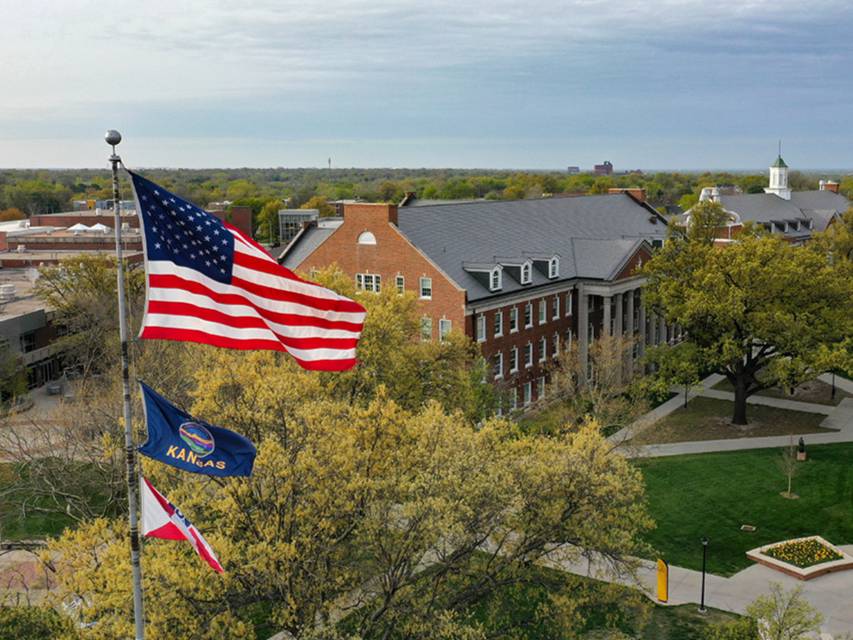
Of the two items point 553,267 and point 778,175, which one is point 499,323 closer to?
point 553,267

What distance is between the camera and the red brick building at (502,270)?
182 feet

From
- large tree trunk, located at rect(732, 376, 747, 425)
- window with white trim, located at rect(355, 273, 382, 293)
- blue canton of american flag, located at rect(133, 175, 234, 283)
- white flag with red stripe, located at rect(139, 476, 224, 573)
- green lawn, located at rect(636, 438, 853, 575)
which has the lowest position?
green lawn, located at rect(636, 438, 853, 575)

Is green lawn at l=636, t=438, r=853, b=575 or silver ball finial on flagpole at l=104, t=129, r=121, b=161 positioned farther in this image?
green lawn at l=636, t=438, r=853, b=575

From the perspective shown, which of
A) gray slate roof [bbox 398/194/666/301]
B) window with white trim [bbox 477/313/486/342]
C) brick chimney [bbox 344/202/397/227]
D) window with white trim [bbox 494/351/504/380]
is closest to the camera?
window with white trim [bbox 477/313/486/342]

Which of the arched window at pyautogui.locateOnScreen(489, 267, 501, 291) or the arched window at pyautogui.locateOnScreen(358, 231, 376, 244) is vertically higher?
the arched window at pyautogui.locateOnScreen(358, 231, 376, 244)

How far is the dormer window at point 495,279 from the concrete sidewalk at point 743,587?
934 inches

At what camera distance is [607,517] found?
23.7 metres

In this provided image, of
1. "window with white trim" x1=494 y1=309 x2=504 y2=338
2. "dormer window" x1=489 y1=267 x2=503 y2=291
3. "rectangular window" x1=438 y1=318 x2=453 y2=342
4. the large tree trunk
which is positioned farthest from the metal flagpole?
the large tree trunk

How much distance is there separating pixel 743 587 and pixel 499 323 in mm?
26453

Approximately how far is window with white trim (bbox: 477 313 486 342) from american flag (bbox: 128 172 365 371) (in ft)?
125

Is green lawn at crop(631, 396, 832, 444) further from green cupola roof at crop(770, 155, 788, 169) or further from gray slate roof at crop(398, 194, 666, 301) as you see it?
green cupola roof at crop(770, 155, 788, 169)

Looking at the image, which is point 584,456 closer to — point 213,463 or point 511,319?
point 213,463

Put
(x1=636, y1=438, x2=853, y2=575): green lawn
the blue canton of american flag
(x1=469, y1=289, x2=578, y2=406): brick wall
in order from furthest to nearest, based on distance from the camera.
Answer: (x1=469, y1=289, x2=578, y2=406): brick wall → (x1=636, y1=438, x2=853, y2=575): green lawn → the blue canton of american flag

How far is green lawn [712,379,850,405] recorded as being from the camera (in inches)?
2496
